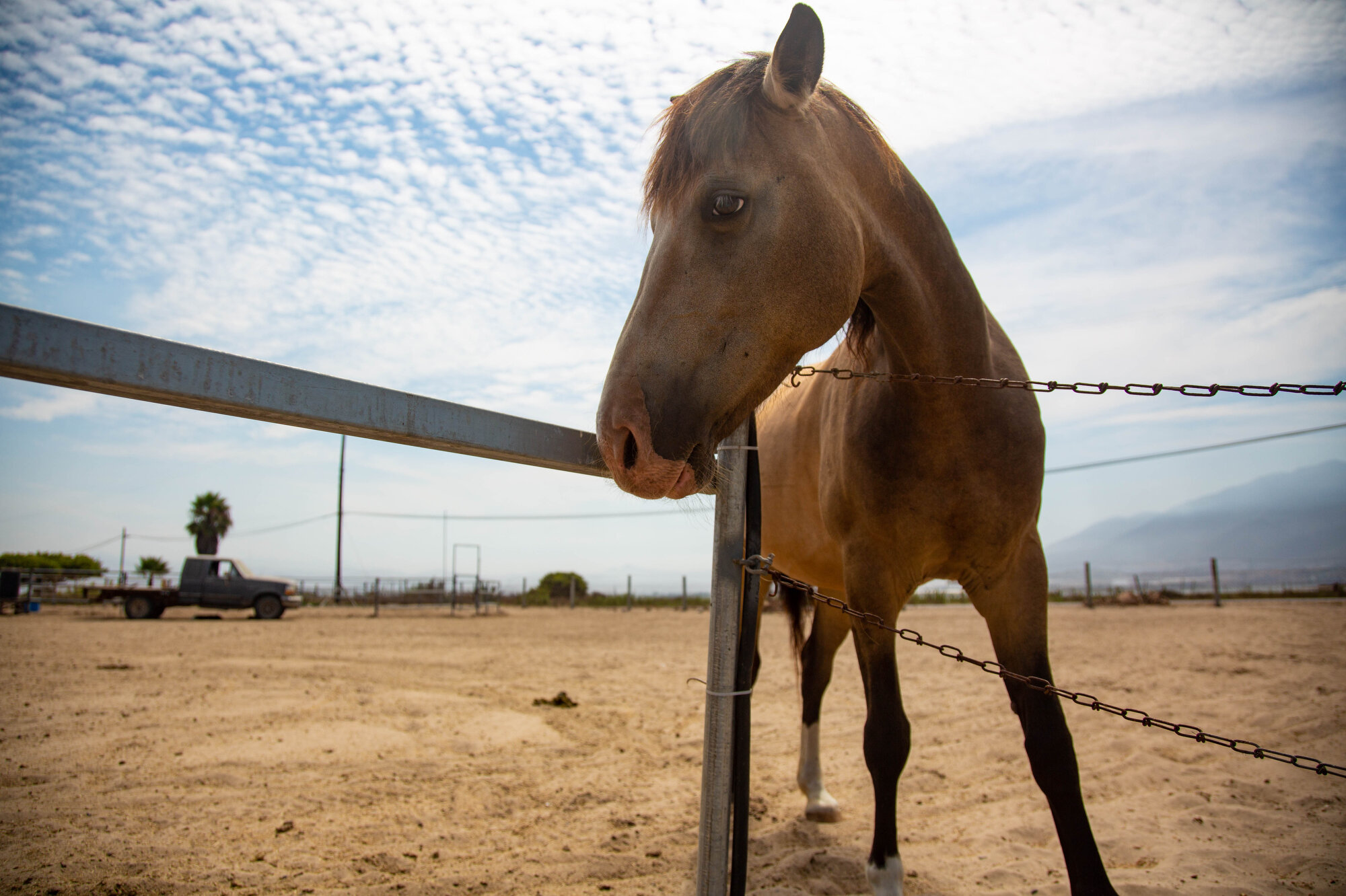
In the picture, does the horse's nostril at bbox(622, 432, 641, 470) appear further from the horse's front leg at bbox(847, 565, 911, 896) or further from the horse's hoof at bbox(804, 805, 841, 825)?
the horse's hoof at bbox(804, 805, 841, 825)

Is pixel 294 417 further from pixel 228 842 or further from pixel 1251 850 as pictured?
pixel 1251 850

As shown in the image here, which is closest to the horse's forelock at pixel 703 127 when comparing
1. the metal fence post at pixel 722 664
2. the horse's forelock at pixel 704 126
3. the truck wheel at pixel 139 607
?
the horse's forelock at pixel 704 126

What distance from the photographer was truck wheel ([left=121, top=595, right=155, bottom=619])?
17672 millimetres

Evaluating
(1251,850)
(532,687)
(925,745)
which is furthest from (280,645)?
(1251,850)

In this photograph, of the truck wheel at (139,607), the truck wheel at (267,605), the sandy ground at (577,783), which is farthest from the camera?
the truck wheel at (267,605)

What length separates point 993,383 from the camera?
5.82 feet

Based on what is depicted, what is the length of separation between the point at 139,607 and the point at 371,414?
2159cm

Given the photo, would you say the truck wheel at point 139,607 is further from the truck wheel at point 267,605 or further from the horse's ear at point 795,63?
the horse's ear at point 795,63

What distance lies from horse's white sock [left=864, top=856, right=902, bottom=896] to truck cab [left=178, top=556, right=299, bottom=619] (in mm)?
20241

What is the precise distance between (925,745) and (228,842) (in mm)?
3873

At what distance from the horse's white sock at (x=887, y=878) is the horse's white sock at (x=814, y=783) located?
3.34 ft

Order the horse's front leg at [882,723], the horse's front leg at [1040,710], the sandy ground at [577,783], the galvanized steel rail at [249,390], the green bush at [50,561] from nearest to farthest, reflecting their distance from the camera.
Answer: the galvanized steel rail at [249,390] < the horse's front leg at [1040,710] < the horse's front leg at [882,723] < the sandy ground at [577,783] < the green bush at [50,561]

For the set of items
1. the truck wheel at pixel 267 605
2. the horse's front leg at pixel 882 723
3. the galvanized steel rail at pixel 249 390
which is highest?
the galvanized steel rail at pixel 249 390

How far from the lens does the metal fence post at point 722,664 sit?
156cm
